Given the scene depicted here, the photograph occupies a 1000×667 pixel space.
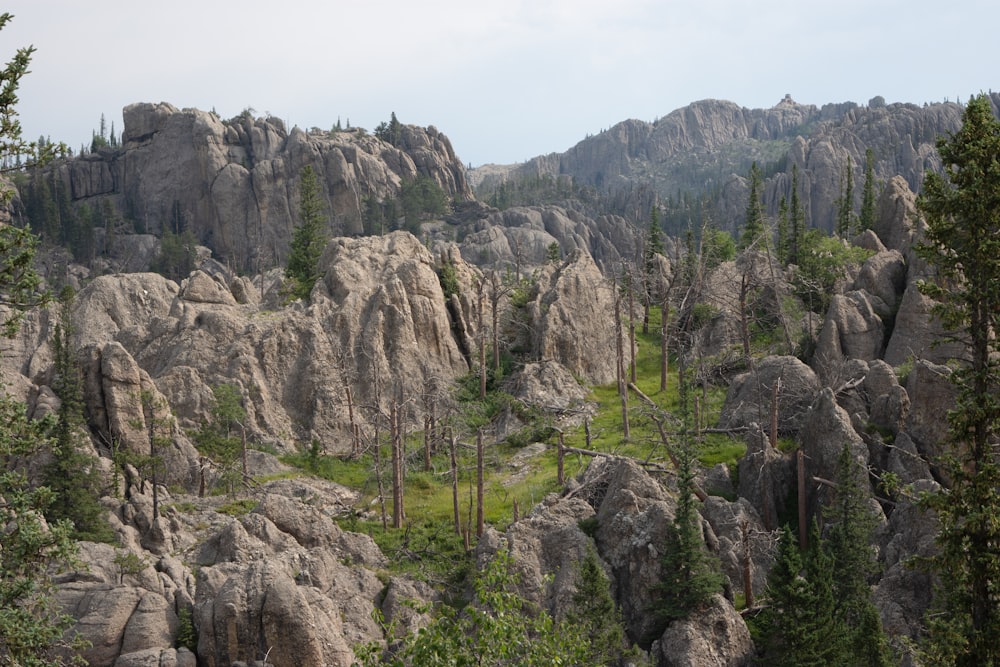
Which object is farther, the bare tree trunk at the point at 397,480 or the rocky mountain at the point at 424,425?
the bare tree trunk at the point at 397,480

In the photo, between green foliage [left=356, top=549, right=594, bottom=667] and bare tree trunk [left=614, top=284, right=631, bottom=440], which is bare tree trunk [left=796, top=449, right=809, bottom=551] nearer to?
bare tree trunk [left=614, top=284, right=631, bottom=440]

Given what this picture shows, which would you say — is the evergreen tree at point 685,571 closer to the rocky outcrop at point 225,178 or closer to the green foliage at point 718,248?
Result: the green foliage at point 718,248

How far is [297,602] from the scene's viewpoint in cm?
3319

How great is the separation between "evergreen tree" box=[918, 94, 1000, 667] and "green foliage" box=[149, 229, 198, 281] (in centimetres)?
12121

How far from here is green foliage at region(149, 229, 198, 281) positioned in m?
130

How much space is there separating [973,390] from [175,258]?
124m

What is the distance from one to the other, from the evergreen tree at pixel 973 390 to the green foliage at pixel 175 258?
398ft

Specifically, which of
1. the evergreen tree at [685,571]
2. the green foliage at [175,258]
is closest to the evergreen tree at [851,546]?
the evergreen tree at [685,571]

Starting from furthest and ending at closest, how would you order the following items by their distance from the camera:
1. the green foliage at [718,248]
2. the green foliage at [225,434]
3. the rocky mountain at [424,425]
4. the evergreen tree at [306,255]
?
the green foliage at [718,248]
the evergreen tree at [306,255]
the green foliage at [225,434]
the rocky mountain at [424,425]

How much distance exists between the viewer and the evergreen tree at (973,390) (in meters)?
19.7

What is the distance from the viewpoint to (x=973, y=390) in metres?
20.4

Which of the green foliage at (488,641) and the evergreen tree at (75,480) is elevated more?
the green foliage at (488,641)

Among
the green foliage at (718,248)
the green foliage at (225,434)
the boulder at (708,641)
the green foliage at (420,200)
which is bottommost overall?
the boulder at (708,641)

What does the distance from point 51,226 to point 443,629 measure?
5384 inches
